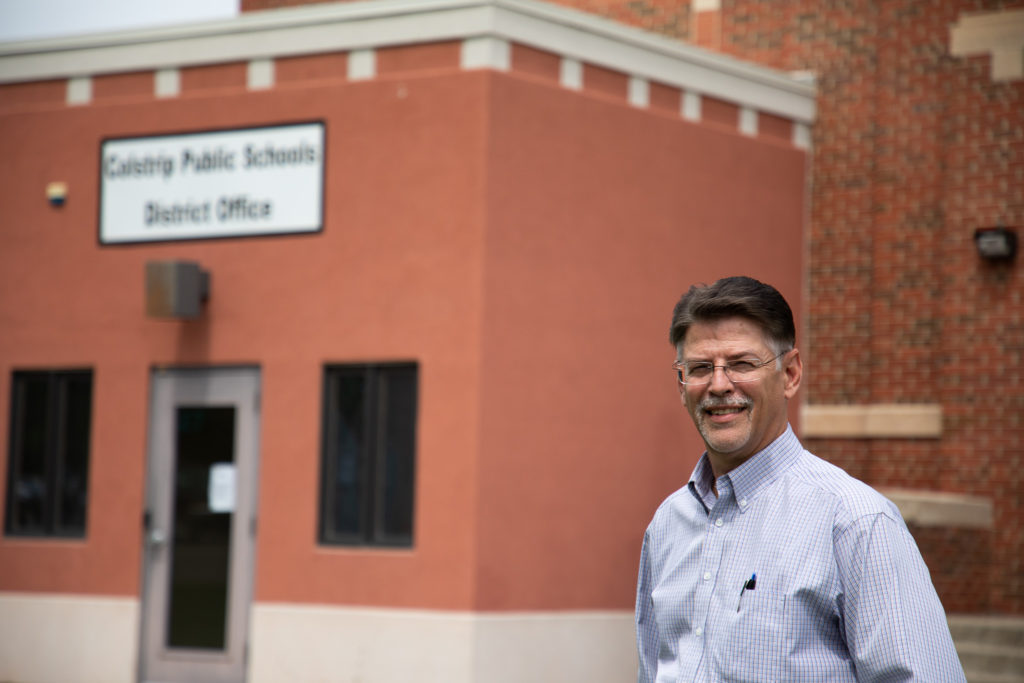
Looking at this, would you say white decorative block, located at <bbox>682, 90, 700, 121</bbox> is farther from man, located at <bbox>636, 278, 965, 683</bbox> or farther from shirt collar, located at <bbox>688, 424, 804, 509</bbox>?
shirt collar, located at <bbox>688, 424, 804, 509</bbox>

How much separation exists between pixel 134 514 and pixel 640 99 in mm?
5086

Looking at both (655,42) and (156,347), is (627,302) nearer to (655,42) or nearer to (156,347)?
(655,42)

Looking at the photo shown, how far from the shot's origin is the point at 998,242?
440 inches

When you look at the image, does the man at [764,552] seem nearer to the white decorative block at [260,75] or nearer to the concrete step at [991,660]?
the white decorative block at [260,75]

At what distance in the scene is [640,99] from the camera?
35.9 ft

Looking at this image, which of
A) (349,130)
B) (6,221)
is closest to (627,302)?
(349,130)

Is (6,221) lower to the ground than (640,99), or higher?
lower

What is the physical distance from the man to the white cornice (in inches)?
290

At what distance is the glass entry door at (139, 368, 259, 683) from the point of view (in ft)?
33.9

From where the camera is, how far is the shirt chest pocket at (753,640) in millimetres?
2551

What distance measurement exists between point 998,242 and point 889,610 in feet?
30.8

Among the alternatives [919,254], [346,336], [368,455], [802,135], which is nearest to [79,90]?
[346,336]

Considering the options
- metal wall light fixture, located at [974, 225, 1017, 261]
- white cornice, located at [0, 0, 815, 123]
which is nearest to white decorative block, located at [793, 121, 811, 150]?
white cornice, located at [0, 0, 815, 123]

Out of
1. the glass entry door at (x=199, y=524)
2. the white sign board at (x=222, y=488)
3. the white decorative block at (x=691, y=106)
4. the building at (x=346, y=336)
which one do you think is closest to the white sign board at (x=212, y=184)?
the building at (x=346, y=336)
